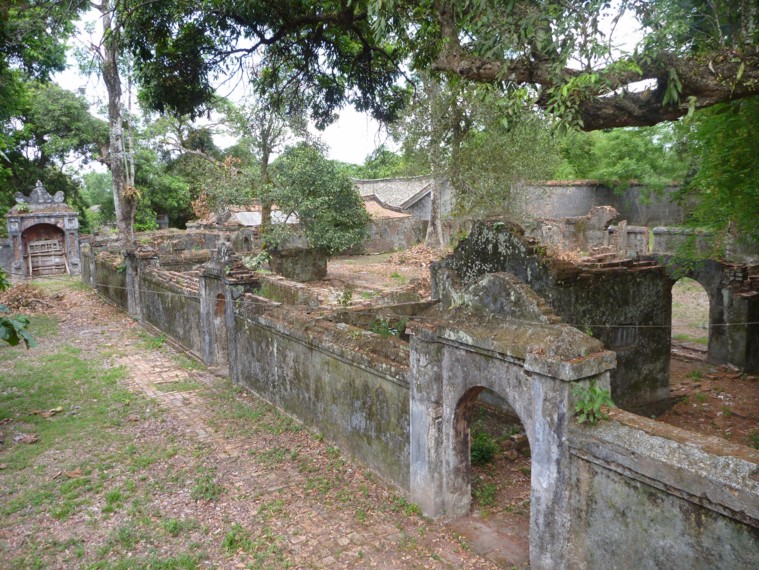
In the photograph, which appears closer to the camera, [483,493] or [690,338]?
[483,493]

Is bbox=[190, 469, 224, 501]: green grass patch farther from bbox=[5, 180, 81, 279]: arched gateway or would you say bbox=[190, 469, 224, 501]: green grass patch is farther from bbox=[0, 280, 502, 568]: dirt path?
bbox=[5, 180, 81, 279]: arched gateway

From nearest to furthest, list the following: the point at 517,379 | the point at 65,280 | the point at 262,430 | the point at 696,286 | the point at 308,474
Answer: the point at 517,379 < the point at 308,474 < the point at 262,430 < the point at 696,286 < the point at 65,280

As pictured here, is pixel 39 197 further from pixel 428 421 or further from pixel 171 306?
pixel 428 421

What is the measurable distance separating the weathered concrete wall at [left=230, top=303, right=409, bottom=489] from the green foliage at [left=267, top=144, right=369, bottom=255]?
40.2ft

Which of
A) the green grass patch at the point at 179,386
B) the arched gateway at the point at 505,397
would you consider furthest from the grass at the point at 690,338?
the green grass patch at the point at 179,386

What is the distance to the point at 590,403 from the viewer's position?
4.38m

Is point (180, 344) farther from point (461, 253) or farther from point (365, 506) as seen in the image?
point (365, 506)

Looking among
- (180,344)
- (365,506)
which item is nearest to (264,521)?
(365,506)

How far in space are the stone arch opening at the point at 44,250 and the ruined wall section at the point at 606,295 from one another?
2445 cm

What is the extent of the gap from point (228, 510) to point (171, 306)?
358 inches

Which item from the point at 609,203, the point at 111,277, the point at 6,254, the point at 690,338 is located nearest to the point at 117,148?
the point at 111,277

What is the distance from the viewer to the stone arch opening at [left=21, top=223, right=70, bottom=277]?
27.5 metres

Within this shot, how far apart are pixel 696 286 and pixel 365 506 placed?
20.5 meters

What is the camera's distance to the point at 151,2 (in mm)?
10062
